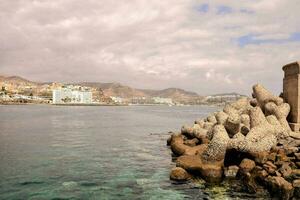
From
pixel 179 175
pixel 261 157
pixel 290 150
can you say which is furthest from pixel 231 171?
pixel 290 150

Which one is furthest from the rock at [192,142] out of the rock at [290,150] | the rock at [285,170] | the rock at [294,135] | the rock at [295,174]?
the rock at [295,174]

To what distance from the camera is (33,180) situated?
20.5 meters

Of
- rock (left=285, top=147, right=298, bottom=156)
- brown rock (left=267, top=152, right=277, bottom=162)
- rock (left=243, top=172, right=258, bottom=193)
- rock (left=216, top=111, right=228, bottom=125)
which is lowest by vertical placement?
rock (left=243, top=172, right=258, bottom=193)

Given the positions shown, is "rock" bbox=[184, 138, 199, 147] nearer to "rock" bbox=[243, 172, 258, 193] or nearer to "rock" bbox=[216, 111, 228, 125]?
"rock" bbox=[216, 111, 228, 125]

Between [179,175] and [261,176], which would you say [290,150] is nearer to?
[261,176]

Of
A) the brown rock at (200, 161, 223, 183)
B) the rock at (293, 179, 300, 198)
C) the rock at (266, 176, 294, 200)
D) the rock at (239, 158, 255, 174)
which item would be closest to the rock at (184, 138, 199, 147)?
the brown rock at (200, 161, 223, 183)

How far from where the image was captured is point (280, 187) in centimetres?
1691

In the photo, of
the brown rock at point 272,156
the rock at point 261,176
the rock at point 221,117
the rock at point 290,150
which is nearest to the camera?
the rock at point 261,176

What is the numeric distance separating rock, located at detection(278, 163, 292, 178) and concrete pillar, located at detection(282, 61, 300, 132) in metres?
6.28

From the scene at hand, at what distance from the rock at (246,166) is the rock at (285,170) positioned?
153 cm

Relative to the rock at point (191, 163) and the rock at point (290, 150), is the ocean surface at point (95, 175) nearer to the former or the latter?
the rock at point (191, 163)

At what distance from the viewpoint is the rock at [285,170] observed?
17952mm

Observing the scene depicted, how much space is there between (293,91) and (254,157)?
7.71m

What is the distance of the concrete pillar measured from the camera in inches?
959
